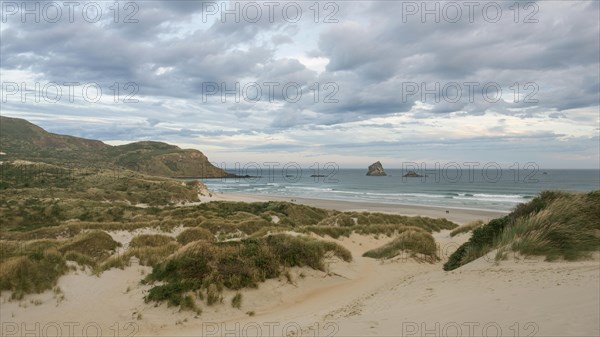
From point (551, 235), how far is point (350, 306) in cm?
583

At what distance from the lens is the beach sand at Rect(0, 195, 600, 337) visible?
5.61 m

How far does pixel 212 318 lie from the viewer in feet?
28.7

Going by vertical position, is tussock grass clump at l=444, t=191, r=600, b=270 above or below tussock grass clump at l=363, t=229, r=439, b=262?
above

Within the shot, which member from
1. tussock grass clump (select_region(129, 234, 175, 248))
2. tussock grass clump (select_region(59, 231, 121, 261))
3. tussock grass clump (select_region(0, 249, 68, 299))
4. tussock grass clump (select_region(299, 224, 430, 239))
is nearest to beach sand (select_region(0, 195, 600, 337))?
tussock grass clump (select_region(0, 249, 68, 299))

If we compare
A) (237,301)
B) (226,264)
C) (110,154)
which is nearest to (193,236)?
(226,264)

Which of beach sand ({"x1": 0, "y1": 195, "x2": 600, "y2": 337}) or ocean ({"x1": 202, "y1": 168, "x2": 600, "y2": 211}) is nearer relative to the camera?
beach sand ({"x1": 0, "y1": 195, "x2": 600, "y2": 337})

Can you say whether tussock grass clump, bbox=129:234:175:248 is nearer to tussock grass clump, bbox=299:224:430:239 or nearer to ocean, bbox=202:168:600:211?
tussock grass clump, bbox=299:224:430:239

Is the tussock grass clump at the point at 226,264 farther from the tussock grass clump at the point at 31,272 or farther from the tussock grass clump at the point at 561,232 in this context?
the tussock grass clump at the point at 561,232

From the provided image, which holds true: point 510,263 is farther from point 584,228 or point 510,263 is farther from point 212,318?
point 212,318

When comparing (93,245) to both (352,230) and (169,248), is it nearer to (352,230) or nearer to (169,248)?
(169,248)

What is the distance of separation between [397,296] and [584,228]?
580 cm

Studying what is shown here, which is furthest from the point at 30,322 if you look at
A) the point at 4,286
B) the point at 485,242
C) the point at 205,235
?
the point at 485,242

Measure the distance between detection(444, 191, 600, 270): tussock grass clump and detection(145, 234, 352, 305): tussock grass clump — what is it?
16.4 ft

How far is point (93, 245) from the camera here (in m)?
15.0
